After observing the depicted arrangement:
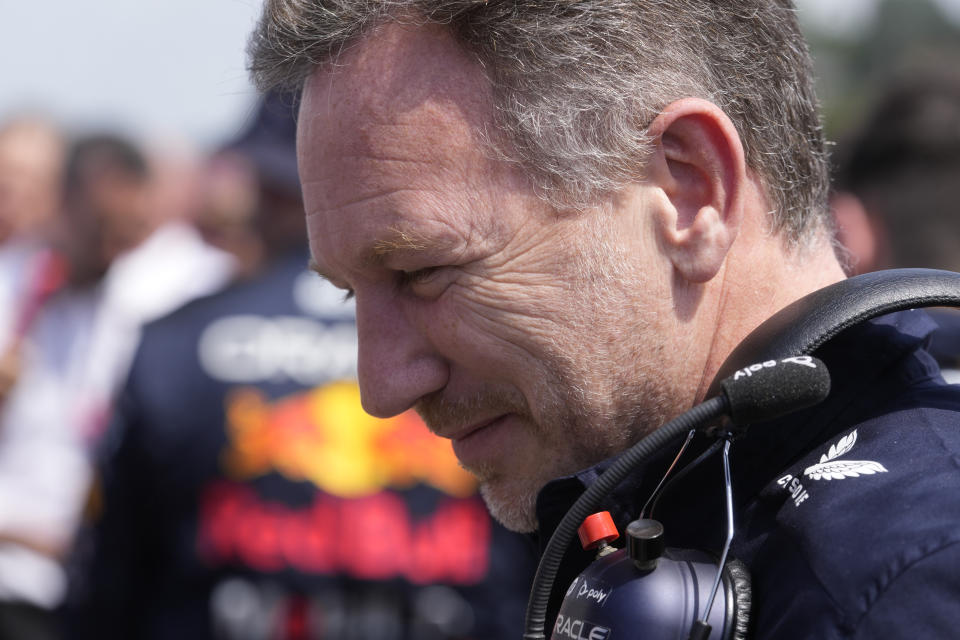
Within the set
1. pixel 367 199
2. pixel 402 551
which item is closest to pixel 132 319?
pixel 402 551

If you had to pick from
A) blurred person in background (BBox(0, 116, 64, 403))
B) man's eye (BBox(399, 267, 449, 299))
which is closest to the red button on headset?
man's eye (BBox(399, 267, 449, 299))

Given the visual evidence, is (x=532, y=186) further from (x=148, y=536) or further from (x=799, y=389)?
(x=148, y=536)

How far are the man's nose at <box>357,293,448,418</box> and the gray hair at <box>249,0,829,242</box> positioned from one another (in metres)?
0.31

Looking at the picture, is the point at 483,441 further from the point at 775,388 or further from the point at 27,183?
the point at 27,183

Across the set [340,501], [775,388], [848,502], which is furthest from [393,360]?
[340,501]

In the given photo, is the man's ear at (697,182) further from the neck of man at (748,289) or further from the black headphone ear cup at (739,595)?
the black headphone ear cup at (739,595)

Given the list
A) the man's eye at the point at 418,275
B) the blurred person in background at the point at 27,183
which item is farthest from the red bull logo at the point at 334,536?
the blurred person in background at the point at 27,183

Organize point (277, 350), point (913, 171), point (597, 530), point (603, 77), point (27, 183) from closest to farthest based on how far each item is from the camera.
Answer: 1. point (597, 530)
2. point (603, 77)
3. point (277, 350)
4. point (913, 171)
5. point (27, 183)

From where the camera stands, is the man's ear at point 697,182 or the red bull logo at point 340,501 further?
the red bull logo at point 340,501

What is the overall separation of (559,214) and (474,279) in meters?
0.17

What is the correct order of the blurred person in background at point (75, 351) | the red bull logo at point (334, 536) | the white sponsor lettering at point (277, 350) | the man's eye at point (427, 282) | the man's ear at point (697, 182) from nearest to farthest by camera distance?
the man's ear at point (697, 182), the man's eye at point (427, 282), the red bull logo at point (334, 536), the white sponsor lettering at point (277, 350), the blurred person in background at point (75, 351)

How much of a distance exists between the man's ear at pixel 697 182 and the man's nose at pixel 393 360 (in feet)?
1.35

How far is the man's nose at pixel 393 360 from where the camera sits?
1.92 metres

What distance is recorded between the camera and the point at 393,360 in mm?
1926
